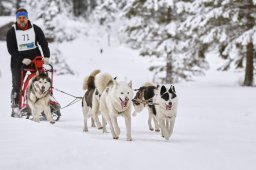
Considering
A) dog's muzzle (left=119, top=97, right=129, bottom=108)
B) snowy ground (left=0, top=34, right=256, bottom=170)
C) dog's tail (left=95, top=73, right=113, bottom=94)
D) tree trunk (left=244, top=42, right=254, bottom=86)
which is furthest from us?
tree trunk (left=244, top=42, right=254, bottom=86)

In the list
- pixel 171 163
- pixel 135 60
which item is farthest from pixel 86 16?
pixel 171 163

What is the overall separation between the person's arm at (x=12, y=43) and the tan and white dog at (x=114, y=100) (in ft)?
6.64

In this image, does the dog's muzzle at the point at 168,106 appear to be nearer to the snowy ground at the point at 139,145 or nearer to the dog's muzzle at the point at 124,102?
the snowy ground at the point at 139,145

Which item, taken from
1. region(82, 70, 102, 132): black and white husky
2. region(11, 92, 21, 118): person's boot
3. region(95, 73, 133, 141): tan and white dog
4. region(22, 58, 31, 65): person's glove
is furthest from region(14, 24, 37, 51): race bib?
region(95, 73, 133, 141): tan and white dog

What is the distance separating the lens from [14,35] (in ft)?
26.8

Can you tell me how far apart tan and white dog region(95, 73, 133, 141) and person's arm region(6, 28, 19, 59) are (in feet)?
6.64

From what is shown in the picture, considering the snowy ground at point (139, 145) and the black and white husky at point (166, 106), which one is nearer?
the snowy ground at point (139, 145)

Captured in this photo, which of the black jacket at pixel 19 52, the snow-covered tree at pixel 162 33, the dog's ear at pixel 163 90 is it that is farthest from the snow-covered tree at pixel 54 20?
the dog's ear at pixel 163 90

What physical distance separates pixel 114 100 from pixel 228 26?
12.3 meters

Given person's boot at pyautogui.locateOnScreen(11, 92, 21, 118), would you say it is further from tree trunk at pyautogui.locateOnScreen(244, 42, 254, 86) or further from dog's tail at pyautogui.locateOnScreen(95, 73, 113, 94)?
tree trunk at pyautogui.locateOnScreen(244, 42, 254, 86)

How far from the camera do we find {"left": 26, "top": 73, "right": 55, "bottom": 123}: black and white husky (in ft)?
25.2

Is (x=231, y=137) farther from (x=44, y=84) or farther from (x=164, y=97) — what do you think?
(x=44, y=84)

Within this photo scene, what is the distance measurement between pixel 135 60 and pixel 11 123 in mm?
37340

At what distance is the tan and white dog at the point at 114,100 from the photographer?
6.49 m
